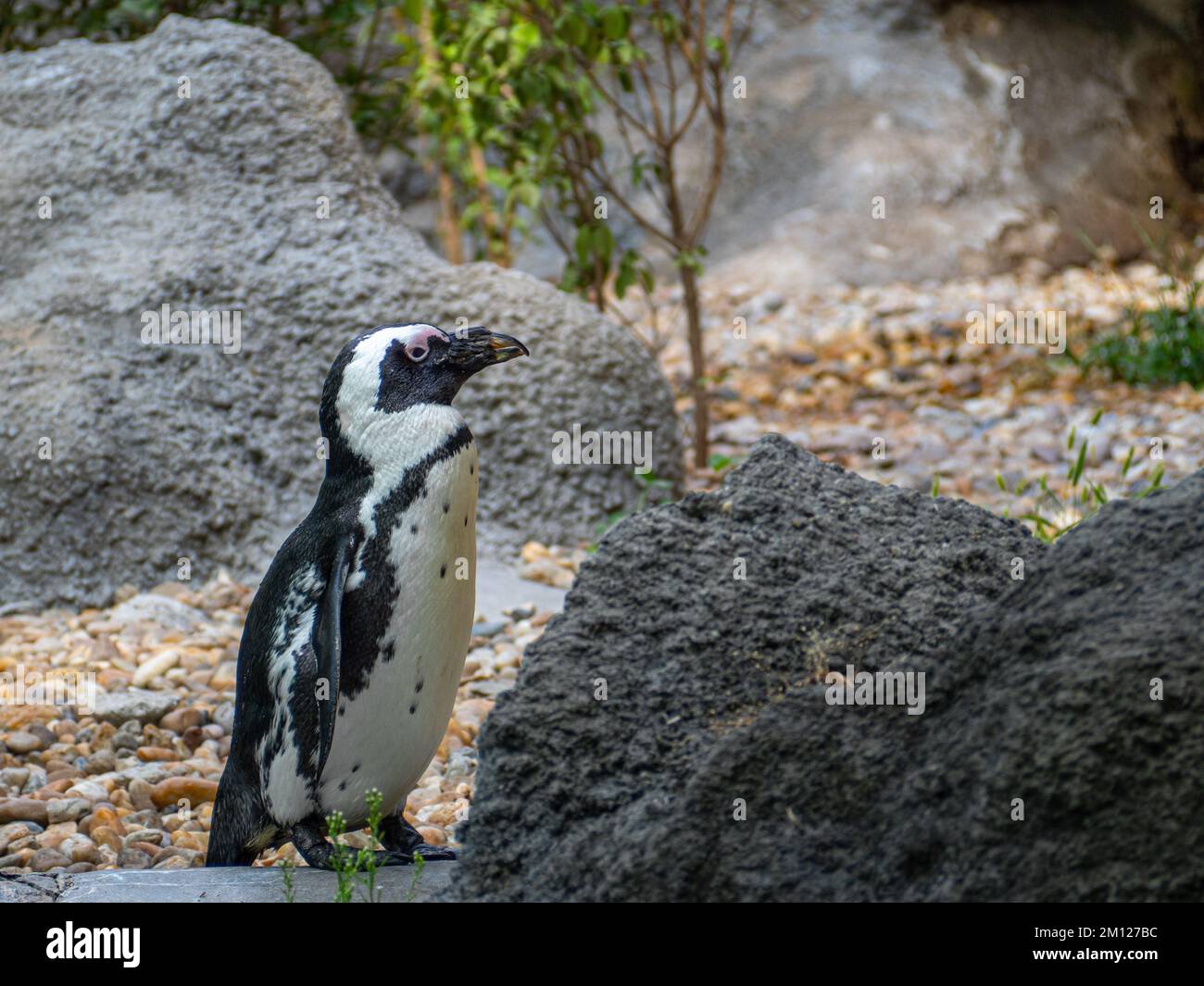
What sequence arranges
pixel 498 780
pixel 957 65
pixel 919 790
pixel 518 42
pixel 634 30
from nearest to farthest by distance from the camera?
pixel 919 790 → pixel 498 780 → pixel 518 42 → pixel 957 65 → pixel 634 30

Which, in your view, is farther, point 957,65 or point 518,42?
point 957,65

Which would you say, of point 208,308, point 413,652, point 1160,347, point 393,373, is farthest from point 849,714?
point 1160,347

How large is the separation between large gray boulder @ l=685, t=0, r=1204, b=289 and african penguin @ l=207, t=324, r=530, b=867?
22.0 feet

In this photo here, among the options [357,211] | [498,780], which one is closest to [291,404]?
[357,211]

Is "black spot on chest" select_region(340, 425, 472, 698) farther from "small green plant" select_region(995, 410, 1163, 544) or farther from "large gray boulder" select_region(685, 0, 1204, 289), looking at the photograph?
"large gray boulder" select_region(685, 0, 1204, 289)

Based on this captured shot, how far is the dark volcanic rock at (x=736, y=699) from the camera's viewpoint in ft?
6.21

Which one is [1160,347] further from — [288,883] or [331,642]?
[288,883]

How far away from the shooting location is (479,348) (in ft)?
8.58

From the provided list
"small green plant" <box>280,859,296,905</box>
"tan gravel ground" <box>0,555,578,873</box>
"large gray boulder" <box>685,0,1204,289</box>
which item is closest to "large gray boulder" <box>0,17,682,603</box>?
"tan gravel ground" <box>0,555,578,873</box>

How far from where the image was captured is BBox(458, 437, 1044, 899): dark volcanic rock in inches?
74.5

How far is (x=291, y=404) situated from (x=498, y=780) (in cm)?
304

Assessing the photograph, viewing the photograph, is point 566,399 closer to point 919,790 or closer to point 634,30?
point 919,790

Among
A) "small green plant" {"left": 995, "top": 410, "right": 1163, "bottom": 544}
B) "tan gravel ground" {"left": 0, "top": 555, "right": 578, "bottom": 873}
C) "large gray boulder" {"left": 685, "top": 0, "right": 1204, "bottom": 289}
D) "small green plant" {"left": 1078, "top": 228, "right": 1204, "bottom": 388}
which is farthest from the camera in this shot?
"large gray boulder" {"left": 685, "top": 0, "right": 1204, "bottom": 289}

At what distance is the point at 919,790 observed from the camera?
6.07 feet
